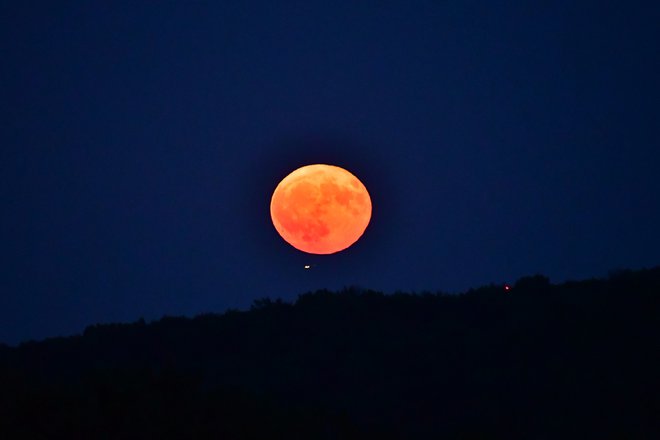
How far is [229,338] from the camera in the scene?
33.4 m

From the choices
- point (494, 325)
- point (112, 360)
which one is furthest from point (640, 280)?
point (112, 360)

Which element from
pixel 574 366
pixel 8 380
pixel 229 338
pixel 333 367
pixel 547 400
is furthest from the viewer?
pixel 229 338

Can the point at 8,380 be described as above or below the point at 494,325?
below

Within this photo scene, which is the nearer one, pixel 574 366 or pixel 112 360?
pixel 574 366

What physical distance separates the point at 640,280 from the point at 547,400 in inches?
341

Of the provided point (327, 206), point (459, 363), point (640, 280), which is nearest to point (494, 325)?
point (459, 363)

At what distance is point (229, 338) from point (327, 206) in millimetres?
5782

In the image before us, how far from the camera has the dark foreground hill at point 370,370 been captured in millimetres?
16625

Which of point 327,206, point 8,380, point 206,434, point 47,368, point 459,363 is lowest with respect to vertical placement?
point 206,434

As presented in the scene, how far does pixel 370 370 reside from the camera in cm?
2731

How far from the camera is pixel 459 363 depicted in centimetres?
2706

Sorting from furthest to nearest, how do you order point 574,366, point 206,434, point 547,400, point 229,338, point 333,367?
point 229,338, point 333,367, point 574,366, point 547,400, point 206,434

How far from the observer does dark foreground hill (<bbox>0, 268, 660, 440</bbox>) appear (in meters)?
16.6

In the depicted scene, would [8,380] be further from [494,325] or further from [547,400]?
[494,325]
